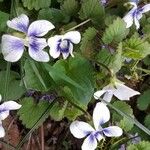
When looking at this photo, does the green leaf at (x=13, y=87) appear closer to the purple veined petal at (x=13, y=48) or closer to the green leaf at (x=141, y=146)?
the purple veined petal at (x=13, y=48)

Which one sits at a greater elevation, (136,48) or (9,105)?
(136,48)

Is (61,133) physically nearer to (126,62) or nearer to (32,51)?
(126,62)

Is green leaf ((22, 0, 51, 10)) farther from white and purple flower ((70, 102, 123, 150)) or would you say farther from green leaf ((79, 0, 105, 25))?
white and purple flower ((70, 102, 123, 150))

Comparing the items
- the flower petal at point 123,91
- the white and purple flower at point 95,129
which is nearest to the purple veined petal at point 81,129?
the white and purple flower at point 95,129

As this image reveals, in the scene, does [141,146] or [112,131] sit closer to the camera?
[112,131]

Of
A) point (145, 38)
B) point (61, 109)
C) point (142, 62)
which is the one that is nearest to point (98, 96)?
point (61, 109)

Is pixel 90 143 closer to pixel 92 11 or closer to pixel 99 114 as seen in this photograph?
pixel 99 114

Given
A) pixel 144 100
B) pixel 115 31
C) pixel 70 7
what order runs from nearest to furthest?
pixel 115 31
pixel 70 7
pixel 144 100

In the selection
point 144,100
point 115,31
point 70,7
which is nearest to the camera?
point 115,31

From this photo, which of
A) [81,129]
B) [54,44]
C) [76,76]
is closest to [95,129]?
[81,129]
